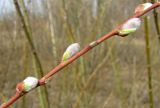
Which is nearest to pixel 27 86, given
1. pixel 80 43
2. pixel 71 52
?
pixel 71 52

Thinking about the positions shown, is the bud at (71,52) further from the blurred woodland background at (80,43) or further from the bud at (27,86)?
the blurred woodland background at (80,43)

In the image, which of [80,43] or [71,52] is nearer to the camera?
[71,52]

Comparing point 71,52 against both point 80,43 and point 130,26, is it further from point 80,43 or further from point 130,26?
point 80,43

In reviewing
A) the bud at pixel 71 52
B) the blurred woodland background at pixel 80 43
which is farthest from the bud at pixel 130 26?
the blurred woodland background at pixel 80 43

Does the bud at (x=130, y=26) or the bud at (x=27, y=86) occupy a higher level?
the bud at (x=130, y=26)

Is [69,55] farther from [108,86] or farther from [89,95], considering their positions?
[108,86]

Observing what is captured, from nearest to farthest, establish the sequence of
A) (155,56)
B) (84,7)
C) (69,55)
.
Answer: (69,55)
(84,7)
(155,56)

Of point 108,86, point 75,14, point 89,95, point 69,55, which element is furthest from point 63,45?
point 108,86

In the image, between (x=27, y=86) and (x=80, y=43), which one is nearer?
(x=27, y=86)

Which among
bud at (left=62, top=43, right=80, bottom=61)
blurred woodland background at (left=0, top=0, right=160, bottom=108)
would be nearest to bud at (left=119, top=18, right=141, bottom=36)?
bud at (left=62, top=43, right=80, bottom=61)

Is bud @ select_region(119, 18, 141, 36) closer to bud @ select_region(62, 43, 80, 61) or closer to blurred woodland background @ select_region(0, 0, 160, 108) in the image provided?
bud @ select_region(62, 43, 80, 61)

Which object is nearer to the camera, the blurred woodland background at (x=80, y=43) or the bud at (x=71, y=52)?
the bud at (x=71, y=52)
